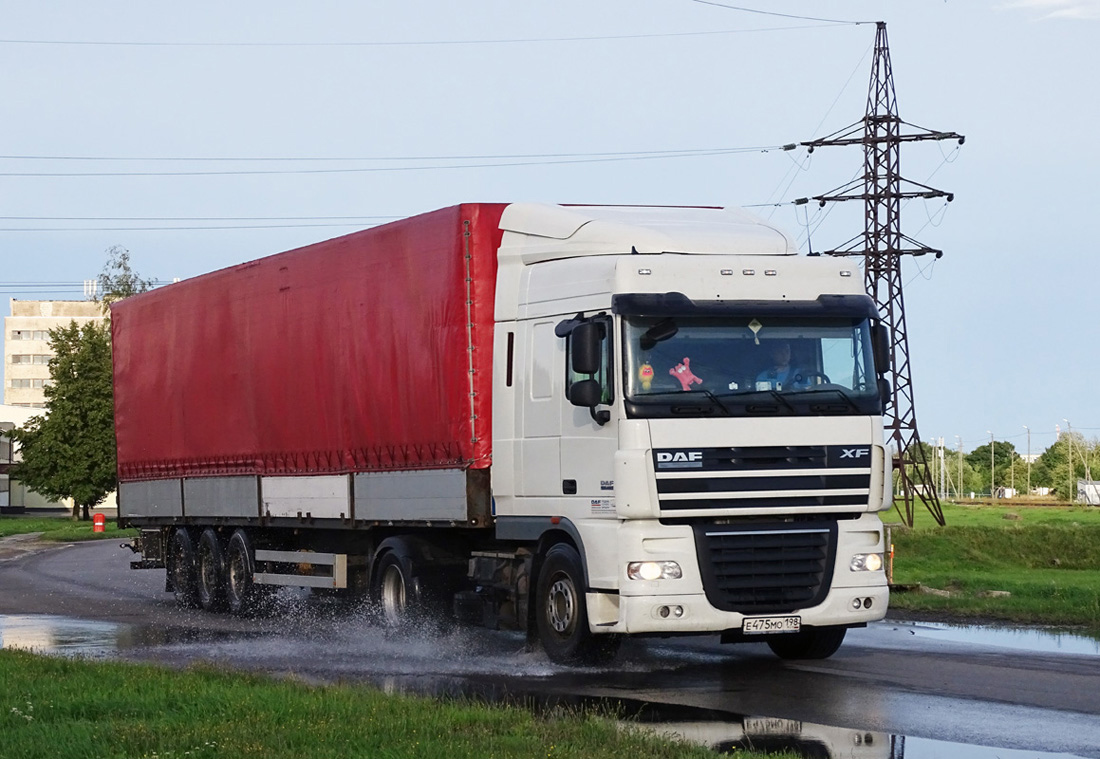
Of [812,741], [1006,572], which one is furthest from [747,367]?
[1006,572]

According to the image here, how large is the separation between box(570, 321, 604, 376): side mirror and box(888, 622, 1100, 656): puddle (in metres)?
5.25

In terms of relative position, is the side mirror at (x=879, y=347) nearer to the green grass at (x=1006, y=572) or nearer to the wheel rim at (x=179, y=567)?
the green grass at (x=1006, y=572)

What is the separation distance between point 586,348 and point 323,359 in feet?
19.6

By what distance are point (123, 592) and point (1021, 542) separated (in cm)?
2181

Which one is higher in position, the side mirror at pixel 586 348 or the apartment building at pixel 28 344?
the apartment building at pixel 28 344

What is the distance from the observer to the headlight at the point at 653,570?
1311cm

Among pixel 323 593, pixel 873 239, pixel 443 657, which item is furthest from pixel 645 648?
pixel 873 239

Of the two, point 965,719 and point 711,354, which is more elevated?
point 711,354

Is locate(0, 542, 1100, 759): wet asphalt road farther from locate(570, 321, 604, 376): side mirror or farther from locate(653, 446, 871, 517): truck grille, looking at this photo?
locate(570, 321, 604, 376): side mirror

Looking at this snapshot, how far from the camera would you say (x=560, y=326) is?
14016 mm

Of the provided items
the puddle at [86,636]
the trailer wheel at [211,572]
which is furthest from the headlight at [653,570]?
the trailer wheel at [211,572]

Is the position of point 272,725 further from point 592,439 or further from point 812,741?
point 592,439

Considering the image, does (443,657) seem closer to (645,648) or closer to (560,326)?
(645,648)

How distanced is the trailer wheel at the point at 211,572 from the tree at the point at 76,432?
6524 centimetres
